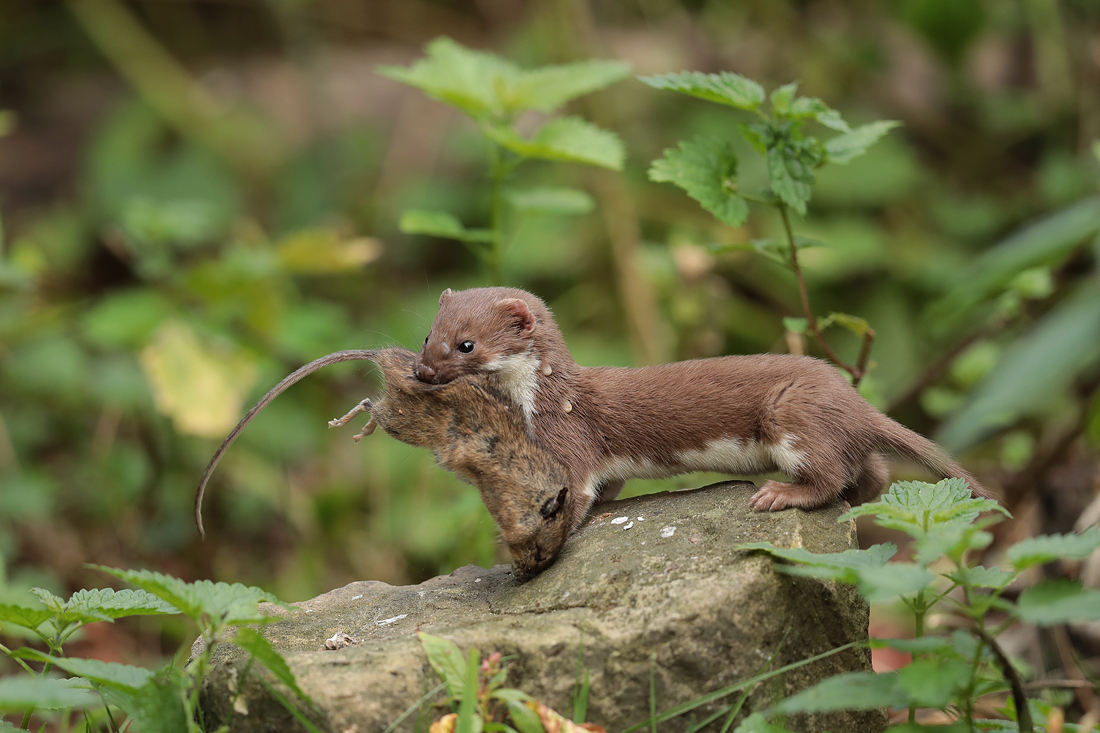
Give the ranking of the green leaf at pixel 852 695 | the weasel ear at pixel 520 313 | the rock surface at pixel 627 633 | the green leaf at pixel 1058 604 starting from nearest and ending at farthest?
the green leaf at pixel 1058 604 < the green leaf at pixel 852 695 < the rock surface at pixel 627 633 < the weasel ear at pixel 520 313

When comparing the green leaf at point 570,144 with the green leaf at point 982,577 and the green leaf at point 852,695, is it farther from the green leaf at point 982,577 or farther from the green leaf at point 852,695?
the green leaf at point 852,695

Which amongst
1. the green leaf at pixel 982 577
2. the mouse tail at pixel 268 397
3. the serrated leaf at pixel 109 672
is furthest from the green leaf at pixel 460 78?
the green leaf at pixel 982 577

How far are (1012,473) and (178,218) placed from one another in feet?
17.8

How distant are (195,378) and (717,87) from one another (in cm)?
411

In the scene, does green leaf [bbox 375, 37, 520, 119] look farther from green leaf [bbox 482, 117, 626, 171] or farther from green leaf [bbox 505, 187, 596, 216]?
green leaf [bbox 505, 187, 596, 216]

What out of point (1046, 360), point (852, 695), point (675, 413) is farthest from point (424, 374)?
point (1046, 360)

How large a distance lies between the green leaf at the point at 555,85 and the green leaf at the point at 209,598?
9.14ft

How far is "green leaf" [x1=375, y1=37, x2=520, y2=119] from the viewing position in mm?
4863

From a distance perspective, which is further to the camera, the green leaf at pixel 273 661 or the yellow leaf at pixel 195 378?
the yellow leaf at pixel 195 378

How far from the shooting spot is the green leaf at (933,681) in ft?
8.58

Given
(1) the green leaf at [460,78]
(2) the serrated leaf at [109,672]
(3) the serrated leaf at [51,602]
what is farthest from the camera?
(1) the green leaf at [460,78]

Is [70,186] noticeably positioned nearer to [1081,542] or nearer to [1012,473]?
[1012,473]

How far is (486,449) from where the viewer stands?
363cm

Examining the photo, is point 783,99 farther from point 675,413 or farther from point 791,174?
point 675,413
